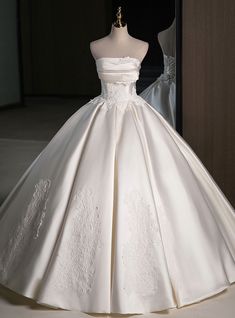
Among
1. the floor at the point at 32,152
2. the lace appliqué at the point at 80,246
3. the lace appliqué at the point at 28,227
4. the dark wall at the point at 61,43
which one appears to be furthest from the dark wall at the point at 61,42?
the lace appliqué at the point at 80,246

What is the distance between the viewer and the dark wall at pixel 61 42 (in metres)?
4.11

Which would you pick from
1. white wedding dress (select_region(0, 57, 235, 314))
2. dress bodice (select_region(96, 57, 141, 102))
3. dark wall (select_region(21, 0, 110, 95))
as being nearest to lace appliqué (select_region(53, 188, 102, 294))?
white wedding dress (select_region(0, 57, 235, 314))

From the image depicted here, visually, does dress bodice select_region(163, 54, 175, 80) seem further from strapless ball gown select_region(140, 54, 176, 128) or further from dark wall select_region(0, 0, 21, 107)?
dark wall select_region(0, 0, 21, 107)

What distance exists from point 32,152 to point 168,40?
1.92 meters

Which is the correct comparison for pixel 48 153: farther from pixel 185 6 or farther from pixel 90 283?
pixel 185 6

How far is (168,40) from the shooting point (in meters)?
3.42

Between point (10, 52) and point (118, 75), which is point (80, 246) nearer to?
point (118, 75)

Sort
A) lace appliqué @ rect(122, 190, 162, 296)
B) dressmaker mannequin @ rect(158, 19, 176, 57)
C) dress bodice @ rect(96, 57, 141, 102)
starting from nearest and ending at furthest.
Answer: lace appliqué @ rect(122, 190, 162, 296)
dress bodice @ rect(96, 57, 141, 102)
dressmaker mannequin @ rect(158, 19, 176, 57)

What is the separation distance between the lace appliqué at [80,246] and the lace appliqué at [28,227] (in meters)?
0.17

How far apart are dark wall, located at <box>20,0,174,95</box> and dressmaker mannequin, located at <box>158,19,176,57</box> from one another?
0.46m

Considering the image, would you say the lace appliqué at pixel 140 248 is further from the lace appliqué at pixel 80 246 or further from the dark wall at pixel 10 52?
the dark wall at pixel 10 52

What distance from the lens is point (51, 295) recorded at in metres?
2.31

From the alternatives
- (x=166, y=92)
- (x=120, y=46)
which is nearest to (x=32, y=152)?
(x=166, y=92)

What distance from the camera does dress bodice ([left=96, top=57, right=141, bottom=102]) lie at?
2.66 meters
